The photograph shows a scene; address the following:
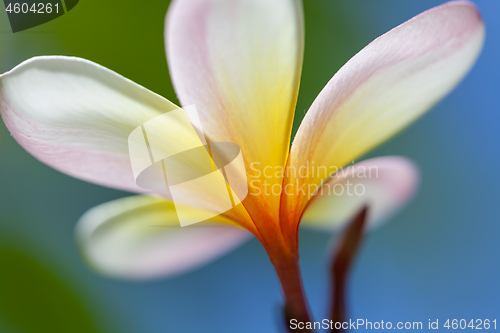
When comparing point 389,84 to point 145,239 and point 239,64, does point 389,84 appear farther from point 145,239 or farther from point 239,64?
point 145,239

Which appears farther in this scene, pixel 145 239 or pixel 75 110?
pixel 145 239

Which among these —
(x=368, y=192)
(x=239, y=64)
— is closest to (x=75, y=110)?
(x=239, y=64)

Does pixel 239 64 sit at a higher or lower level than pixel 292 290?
higher

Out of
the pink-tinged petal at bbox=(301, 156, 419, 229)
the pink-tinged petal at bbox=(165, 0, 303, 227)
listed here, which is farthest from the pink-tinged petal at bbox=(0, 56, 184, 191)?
the pink-tinged petal at bbox=(301, 156, 419, 229)

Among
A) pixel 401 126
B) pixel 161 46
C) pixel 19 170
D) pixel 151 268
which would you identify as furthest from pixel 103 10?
pixel 401 126

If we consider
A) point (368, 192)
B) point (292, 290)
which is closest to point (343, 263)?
point (292, 290)
